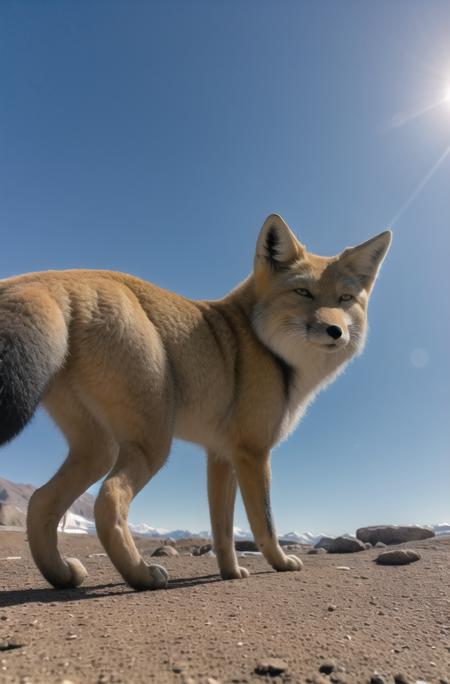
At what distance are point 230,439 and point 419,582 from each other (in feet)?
6.04

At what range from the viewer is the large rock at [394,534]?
8.69m

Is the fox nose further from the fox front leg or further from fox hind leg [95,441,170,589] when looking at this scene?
fox hind leg [95,441,170,589]

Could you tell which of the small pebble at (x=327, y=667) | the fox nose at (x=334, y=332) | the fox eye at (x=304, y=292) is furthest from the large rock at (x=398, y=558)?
the small pebble at (x=327, y=667)

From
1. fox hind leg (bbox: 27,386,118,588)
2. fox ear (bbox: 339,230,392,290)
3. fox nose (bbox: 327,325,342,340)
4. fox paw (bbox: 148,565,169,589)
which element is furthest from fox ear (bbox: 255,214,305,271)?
fox paw (bbox: 148,565,169,589)

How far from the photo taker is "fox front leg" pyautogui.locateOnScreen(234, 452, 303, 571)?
13.4 ft

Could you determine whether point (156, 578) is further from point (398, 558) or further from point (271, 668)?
point (398, 558)

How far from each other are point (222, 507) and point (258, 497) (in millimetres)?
690

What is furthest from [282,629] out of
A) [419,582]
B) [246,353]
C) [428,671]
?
[246,353]

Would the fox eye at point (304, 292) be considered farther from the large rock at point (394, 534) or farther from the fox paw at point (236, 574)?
the large rock at point (394, 534)

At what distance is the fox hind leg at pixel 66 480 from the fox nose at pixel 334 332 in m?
2.06

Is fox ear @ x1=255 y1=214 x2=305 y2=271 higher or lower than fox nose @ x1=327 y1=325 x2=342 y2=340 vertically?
higher

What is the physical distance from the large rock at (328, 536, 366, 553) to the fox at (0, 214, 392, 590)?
10.4 ft

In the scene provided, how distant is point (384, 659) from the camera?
6.48 ft

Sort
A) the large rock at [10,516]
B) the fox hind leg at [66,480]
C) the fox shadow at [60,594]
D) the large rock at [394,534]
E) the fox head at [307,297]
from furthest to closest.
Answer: the large rock at [10,516]
the large rock at [394,534]
the fox head at [307,297]
the fox hind leg at [66,480]
the fox shadow at [60,594]
